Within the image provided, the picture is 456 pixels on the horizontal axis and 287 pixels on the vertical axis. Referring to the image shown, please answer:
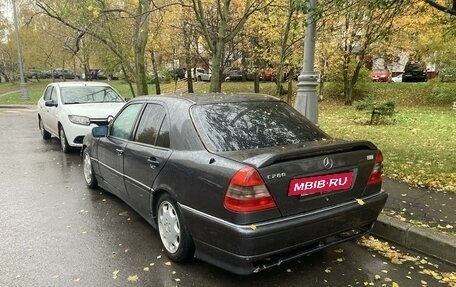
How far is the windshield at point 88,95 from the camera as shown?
970 cm

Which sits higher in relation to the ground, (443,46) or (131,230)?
(443,46)

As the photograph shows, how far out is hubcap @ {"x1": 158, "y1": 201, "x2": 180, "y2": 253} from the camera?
144 inches

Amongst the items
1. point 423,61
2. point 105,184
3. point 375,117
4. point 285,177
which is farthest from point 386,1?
point 423,61

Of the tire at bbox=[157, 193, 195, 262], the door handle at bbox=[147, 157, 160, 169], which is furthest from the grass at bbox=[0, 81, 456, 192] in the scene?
the door handle at bbox=[147, 157, 160, 169]

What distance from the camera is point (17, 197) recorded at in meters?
5.88

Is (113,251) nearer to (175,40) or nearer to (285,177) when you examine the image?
(285,177)

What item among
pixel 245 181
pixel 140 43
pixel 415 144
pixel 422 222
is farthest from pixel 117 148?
pixel 140 43

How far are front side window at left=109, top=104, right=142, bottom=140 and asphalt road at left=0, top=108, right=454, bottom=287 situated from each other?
1047mm

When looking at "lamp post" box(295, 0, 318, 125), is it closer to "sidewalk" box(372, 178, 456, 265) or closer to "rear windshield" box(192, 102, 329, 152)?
"sidewalk" box(372, 178, 456, 265)

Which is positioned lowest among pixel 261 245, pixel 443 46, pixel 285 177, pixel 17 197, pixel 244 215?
pixel 17 197

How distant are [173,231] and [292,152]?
1394 millimetres

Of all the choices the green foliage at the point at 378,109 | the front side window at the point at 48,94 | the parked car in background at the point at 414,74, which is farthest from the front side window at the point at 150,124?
the parked car in background at the point at 414,74

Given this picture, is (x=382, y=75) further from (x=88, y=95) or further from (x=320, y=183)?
(x=320, y=183)

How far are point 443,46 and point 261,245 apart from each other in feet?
68.5
